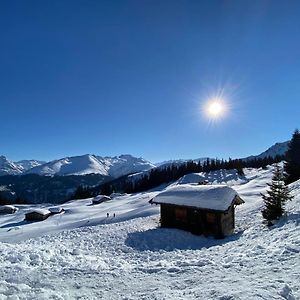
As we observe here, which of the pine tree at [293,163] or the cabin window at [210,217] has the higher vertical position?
the pine tree at [293,163]

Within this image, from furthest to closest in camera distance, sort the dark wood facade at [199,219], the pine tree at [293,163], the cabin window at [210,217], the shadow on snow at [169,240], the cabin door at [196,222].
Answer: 1. the pine tree at [293,163]
2. the cabin door at [196,222]
3. the cabin window at [210,217]
4. the dark wood facade at [199,219]
5. the shadow on snow at [169,240]

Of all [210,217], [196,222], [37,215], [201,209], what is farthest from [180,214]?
[37,215]

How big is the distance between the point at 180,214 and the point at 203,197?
3.10 metres

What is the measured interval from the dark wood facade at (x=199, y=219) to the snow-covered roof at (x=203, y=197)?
44 centimetres

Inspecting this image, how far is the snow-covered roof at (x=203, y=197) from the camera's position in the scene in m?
29.6

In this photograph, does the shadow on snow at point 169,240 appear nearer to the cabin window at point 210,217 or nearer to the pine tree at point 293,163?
the cabin window at point 210,217

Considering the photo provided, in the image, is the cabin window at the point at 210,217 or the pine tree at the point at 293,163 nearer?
the cabin window at the point at 210,217

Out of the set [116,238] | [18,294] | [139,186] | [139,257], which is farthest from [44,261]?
[139,186]

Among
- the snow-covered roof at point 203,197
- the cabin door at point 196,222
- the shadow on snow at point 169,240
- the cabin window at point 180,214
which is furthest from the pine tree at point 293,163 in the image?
the shadow on snow at point 169,240

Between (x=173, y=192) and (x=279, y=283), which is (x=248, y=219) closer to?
(x=173, y=192)

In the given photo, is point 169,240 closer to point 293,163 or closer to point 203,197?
point 203,197

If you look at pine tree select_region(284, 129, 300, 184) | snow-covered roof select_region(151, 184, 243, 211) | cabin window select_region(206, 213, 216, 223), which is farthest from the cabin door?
pine tree select_region(284, 129, 300, 184)

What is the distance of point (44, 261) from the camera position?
1497 cm

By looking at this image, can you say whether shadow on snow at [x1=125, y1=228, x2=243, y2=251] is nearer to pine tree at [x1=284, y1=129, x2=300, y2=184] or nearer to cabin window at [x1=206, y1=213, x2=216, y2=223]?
cabin window at [x1=206, y1=213, x2=216, y2=223]
